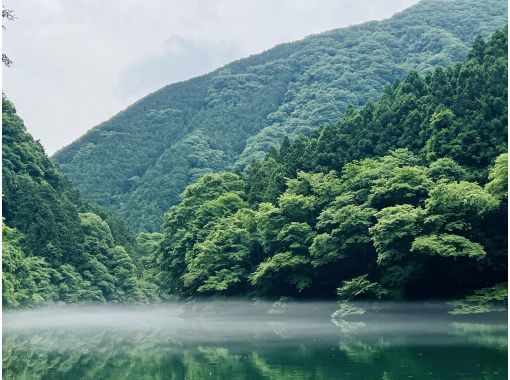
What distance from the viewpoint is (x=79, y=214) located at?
68.8 metres

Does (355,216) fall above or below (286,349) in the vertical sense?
above

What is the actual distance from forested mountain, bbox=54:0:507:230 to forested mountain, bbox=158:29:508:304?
186 feet

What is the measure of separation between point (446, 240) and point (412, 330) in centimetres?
635

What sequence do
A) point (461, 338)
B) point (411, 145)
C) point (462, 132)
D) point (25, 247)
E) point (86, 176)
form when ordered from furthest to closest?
point (86, 176)
point (25, 247)
point (411, 145)
point (462, 132)
point (461, 338)

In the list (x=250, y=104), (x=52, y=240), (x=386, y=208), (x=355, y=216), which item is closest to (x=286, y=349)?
(x=386, y=208)

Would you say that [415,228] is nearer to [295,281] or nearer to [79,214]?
[295,281]

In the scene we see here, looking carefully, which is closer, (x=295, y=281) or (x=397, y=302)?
(x=397, y=302)

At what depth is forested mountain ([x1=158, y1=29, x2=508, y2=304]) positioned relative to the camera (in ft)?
108

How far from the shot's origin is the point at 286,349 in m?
21.3

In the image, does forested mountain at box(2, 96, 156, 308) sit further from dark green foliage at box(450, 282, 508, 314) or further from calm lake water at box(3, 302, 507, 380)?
dark green foliage at box(450, 282, 508, 314)

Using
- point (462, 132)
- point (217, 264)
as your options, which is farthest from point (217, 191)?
point (462, 132)

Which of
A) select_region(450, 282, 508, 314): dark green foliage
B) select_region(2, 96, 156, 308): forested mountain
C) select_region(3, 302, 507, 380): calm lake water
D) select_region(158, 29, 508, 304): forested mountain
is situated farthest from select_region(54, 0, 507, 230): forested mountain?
select_region(450, 282, 508, 314): dark green foliage

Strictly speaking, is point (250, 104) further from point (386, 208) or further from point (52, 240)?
point (386, 208)

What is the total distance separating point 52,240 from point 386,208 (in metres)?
31.9
